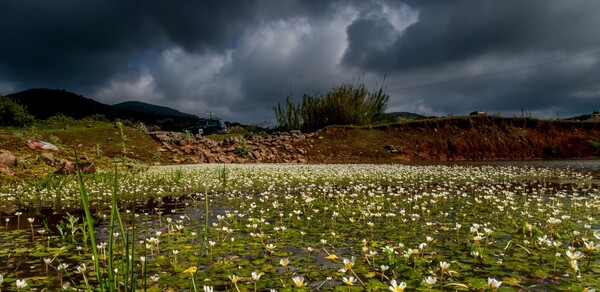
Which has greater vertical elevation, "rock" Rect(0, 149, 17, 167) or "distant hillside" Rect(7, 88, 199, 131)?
"distant hillside" Rect(7, 88, 199, 131)

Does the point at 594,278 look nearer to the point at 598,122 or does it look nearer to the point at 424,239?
the point at 424,239

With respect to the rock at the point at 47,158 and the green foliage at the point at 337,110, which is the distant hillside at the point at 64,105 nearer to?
the green foliage at the point at 337,110

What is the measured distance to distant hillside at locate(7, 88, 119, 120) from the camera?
111 metres

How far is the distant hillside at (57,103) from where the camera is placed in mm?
111000

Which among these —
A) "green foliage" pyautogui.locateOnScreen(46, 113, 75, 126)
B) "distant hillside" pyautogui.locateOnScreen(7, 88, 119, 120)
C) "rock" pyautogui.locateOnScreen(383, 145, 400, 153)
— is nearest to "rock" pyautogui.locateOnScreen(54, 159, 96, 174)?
"rock" pyautogui.locateOnScreen(383, 145, 400, 153)

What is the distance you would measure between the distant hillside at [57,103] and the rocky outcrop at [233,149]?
86661 millimetres

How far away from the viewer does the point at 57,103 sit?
118 m

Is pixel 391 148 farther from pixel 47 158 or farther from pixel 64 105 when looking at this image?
pixel 64 105

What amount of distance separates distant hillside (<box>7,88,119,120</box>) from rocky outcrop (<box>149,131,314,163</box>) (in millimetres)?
86661

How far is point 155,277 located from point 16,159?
16.5m

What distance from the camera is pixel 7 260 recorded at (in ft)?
18.0

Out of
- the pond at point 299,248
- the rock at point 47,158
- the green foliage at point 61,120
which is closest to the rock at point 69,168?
the rock at point 47,158

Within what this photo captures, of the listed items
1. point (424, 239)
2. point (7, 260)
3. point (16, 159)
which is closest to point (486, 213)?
point (424, 239)

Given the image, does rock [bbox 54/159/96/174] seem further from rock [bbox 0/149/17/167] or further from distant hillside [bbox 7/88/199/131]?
distant hillside [bbox 7/88/199/131]
